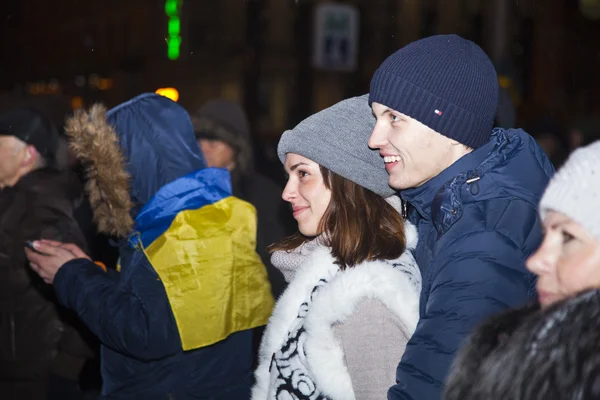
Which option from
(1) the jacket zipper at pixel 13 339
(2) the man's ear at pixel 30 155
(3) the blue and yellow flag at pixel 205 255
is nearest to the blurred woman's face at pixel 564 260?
(3) the blue and yellow flag at pixel 205 255

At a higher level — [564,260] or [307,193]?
[564,260]

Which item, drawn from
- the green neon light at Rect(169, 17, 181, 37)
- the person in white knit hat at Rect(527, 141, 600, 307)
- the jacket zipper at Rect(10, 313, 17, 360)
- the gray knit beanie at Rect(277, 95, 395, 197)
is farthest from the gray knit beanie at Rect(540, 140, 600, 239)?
the green neon light at Rect(169, 17, 181, 37)

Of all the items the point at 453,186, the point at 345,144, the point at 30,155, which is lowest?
the point at 30,155

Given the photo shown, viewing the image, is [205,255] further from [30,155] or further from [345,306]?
[30,155]

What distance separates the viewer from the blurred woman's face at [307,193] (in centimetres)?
281

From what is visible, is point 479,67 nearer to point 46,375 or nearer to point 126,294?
point 126,294

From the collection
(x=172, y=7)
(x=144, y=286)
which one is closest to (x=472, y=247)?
(x=144, y=286)

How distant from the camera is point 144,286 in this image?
3.12 metres

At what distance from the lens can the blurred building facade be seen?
24.5 metres

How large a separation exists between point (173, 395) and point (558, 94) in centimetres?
2785

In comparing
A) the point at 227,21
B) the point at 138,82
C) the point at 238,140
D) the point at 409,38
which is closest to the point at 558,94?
the point at 409,38

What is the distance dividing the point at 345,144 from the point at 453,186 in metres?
0.60

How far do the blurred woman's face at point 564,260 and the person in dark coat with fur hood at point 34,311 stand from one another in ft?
10.7

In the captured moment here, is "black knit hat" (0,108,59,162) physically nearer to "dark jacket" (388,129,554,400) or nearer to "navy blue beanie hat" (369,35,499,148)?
"navy blue beanie hat" (369,35,499,148)
